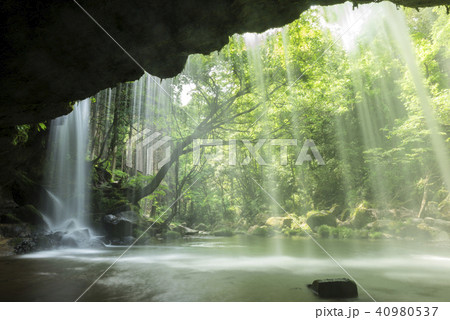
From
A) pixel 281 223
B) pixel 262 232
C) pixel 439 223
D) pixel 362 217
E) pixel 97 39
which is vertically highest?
pixel 97 39

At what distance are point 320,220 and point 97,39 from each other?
17.5m

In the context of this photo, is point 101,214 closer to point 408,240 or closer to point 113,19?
point 113,19

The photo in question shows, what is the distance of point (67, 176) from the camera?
12.9 metres

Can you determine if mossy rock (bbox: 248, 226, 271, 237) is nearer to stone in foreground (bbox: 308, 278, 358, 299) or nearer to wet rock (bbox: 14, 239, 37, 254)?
wet rock (bbox: 14, 239, 37, 254)

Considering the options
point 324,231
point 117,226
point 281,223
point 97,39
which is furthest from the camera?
point 281,223

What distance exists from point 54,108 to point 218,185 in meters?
26.1

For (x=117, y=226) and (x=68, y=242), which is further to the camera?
(x=117, y=226)

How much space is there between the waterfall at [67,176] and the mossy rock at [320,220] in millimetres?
13892

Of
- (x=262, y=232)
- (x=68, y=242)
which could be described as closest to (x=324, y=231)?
(x=262, y=232)

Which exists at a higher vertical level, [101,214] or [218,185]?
[218,185]

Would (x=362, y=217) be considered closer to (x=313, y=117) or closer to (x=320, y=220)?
(x=320, y=220)

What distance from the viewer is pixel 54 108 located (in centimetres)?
512

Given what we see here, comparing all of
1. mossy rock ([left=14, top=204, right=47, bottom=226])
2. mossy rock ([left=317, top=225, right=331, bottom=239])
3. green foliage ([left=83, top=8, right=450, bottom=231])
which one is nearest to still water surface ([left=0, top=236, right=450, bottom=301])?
mossy rock ([left=14, top=204, right=47, bottom=226])
